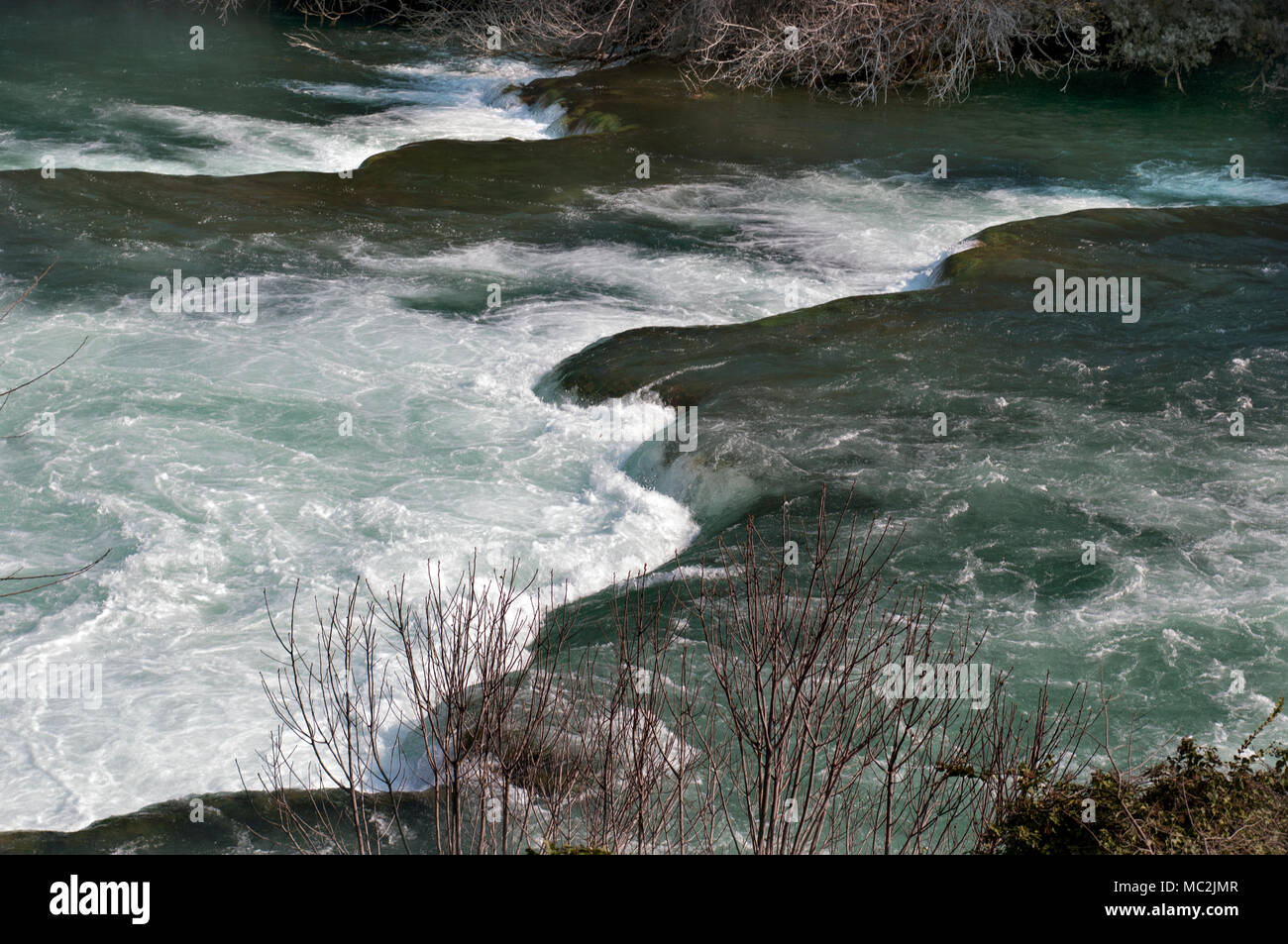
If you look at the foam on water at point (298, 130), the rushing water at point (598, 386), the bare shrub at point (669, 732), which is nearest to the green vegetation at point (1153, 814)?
the bare shrub at point (669, 732)

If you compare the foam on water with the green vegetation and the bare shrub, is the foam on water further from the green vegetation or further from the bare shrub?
the green vegetation

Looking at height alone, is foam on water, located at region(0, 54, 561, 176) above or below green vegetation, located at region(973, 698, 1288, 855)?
above

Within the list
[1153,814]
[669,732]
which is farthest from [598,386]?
[1153,814]

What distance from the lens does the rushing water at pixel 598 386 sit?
11.0 metres

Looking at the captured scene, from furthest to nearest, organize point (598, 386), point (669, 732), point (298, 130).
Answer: point (298, 130), point (598, 386), point (669, 732)

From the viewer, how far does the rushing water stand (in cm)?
1102

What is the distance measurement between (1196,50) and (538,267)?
2013 centimetres

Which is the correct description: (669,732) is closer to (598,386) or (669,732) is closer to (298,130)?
(598,386)

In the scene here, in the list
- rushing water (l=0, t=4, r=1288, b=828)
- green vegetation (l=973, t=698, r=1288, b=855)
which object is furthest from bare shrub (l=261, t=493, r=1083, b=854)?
rushing water (l=0, t=4, r=1288, b=828)

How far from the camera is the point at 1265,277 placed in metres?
18.1

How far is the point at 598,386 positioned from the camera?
15.1m
